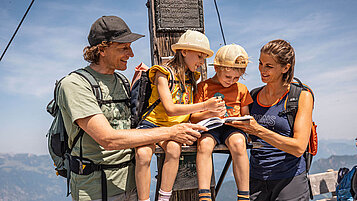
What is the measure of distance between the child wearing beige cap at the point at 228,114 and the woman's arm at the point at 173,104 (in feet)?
0.53

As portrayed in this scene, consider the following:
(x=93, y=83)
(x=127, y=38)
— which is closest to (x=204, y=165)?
(x=93, y=83)

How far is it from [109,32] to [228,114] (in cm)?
138

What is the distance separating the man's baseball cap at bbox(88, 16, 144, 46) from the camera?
271cm

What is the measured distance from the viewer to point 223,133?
2912 mm

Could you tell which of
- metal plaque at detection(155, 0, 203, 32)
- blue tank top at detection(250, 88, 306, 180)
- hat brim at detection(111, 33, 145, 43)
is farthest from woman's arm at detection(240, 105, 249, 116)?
metal plaque at detection(155, 0, 203, 32)

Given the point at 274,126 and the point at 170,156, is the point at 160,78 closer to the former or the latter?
the point at 170,156

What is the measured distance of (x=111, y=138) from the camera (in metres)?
2.43

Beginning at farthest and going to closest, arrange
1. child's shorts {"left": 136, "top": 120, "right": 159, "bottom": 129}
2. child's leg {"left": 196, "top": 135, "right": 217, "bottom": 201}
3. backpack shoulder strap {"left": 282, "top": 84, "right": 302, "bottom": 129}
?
backpack shoulder strap {"left": 282, "top": 84, "right": 302, "bottom": 129} → child's shorts {"left": 136, "top": 120, "right": 159, "bottom": 129} → child's leg {"left": 196, "top": 135, "right": 217, "bottom": 201}

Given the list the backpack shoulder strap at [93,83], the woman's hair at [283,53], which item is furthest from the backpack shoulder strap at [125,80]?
the woman's hair at [283,53]

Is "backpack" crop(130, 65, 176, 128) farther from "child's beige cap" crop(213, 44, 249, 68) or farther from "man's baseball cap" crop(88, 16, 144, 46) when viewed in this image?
"child's beige cap" crop(213, 44, 249, 68)

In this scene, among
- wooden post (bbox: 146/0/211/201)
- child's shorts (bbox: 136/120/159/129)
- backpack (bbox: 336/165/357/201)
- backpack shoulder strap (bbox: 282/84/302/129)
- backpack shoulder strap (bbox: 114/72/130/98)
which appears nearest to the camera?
child's shorts (bbox: 136/120/159/129)

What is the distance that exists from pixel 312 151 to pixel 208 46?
158 centimetres

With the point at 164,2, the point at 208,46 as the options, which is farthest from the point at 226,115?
the point at 164,2

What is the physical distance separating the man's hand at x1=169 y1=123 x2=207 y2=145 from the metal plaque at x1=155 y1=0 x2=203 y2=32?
1660 mm
